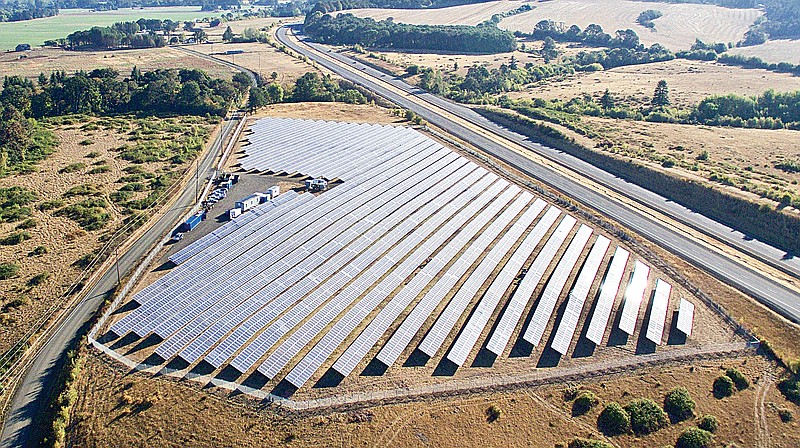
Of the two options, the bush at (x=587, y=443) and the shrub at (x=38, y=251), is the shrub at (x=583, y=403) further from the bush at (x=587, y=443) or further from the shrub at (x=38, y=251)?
the shrub at (x=38, y=251)

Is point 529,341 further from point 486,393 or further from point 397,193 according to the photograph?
point 397,193

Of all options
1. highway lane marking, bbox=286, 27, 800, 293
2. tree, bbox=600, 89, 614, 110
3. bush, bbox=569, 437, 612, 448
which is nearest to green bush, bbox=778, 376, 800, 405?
bush, bbox=569, 437, 612, 448

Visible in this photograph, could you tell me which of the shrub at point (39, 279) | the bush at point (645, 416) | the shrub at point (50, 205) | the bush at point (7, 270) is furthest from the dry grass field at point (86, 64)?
the bush at point (645, 416)

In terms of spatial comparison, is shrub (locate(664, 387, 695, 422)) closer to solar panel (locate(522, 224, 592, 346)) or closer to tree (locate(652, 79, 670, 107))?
solar panel (locate(522, 224, 592, 346))

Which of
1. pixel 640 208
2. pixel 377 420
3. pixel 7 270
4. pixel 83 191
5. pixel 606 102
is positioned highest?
pixel 606 102

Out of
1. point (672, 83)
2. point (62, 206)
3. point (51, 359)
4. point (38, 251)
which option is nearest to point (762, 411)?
point (51, 359)

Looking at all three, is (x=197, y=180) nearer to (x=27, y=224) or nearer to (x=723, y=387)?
(x=27, y=224)
